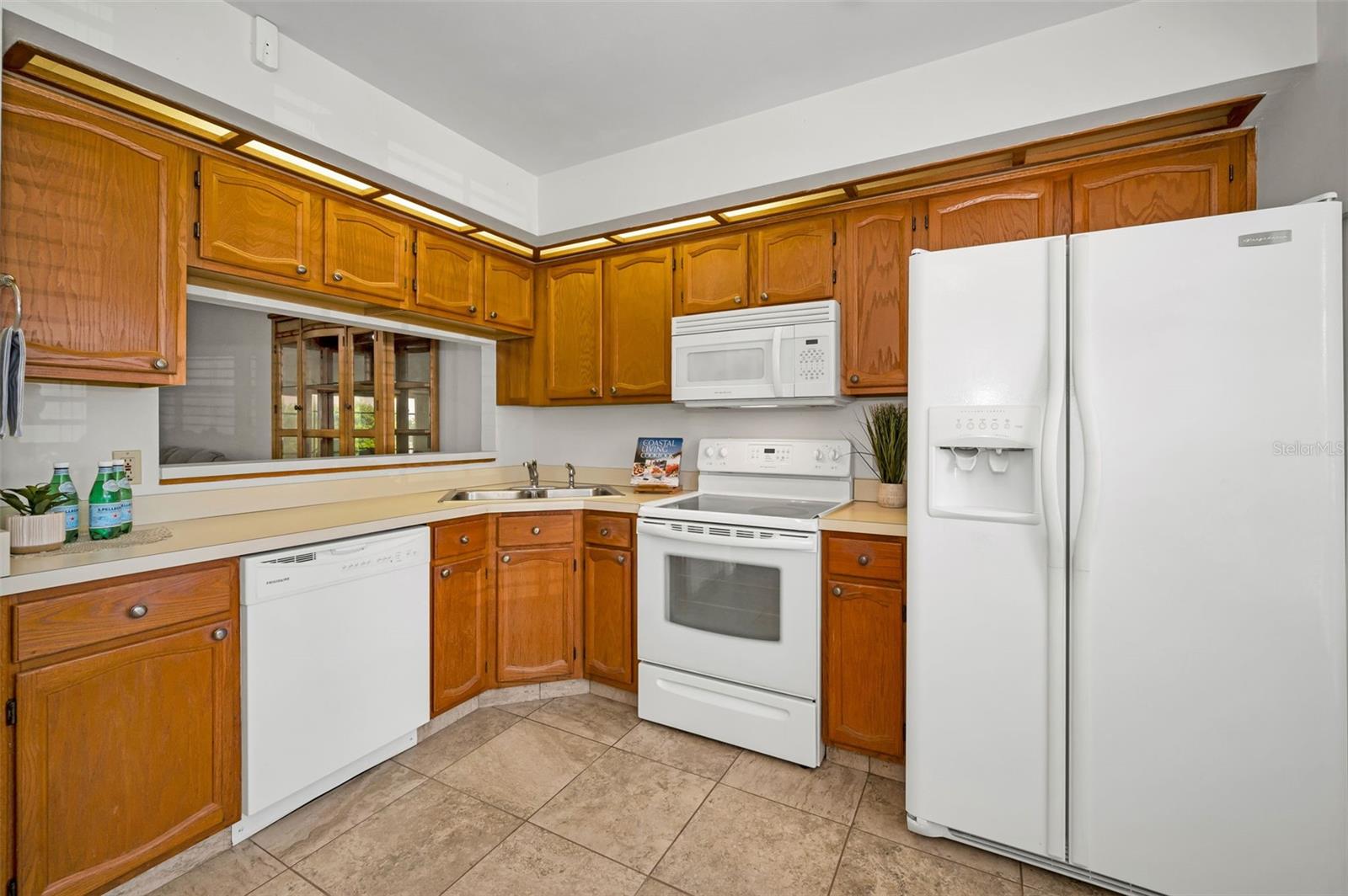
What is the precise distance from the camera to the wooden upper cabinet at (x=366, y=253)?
2.36m

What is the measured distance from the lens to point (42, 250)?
163cm

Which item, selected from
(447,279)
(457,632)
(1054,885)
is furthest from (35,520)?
(1054,885)

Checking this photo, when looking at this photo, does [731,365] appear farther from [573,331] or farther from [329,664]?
[329,664]

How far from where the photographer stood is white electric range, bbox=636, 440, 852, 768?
2184 mm

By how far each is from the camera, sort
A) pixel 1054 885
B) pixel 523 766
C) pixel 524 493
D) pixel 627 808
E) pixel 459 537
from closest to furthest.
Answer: pixel 1054 885 → pixel 627 808 → pixel 523 766 → pixel 459 537 → pixel 524 493

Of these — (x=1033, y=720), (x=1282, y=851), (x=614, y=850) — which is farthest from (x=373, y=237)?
(x=1282, y=851)

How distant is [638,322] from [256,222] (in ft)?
5.29

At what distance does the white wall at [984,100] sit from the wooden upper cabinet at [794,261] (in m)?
0.22

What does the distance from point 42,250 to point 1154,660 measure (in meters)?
3.16

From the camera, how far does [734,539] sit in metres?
2.29

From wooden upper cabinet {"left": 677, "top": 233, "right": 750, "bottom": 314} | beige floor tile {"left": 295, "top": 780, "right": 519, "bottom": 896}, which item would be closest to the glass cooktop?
wooden upper cabinet {"left": 677, "top": 233, "right": 750, "bottom": 314}

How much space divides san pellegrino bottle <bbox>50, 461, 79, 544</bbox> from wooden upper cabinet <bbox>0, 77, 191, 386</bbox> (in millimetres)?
271

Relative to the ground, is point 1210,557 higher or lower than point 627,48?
lower

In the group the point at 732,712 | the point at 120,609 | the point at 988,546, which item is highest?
the point at 988,546
